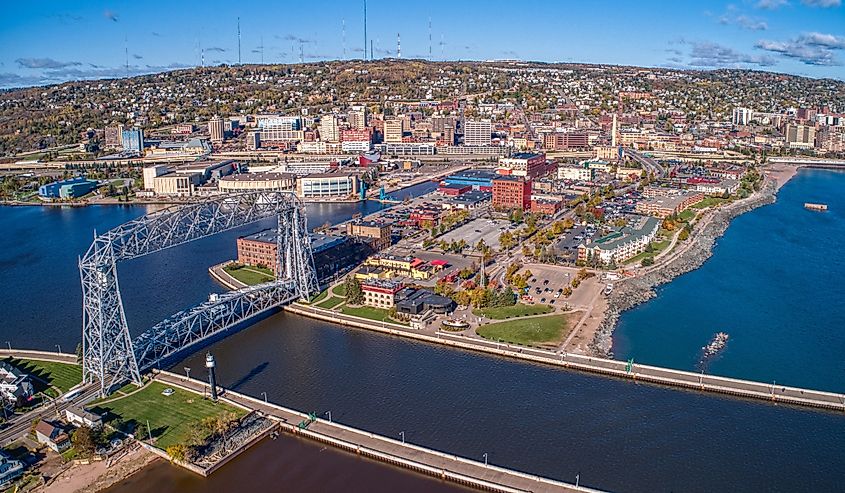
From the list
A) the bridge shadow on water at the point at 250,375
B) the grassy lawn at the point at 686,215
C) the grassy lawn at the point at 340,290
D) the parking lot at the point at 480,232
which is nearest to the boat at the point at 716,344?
the parking lot at the point at 480,232

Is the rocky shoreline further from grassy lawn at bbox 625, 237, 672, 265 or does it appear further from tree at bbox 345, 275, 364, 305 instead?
tree at bbox 345, 275, 364, 305

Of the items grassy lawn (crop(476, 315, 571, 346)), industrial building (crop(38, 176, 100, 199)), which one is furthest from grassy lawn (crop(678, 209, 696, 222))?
industrial building (crop(38, 176, 100, 199))

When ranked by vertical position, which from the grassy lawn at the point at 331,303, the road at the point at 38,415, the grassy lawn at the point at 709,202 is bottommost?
the road at the point at 38,415

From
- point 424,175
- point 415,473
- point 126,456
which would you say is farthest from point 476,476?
point 424,175

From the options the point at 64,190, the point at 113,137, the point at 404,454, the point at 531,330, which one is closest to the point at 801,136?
the point at 531,330

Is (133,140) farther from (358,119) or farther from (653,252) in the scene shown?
(653,252)

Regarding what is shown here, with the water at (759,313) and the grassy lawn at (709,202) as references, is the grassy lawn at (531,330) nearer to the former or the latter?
the water at (759,313)

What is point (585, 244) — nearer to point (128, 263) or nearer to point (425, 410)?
point (425, 410)
